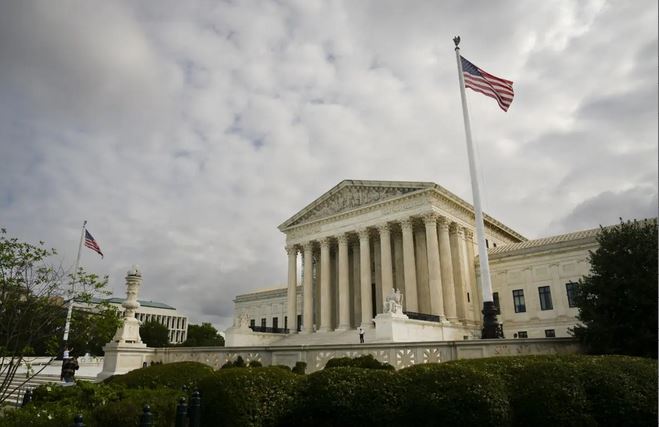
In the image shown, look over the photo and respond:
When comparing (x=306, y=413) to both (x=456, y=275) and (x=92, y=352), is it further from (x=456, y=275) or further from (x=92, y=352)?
(x=92, y=352)

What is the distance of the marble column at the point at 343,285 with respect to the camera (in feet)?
162

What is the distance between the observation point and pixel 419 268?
164 ft

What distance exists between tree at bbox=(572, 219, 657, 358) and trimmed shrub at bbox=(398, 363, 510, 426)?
14063 millimetres

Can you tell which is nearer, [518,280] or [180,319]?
[518,280]

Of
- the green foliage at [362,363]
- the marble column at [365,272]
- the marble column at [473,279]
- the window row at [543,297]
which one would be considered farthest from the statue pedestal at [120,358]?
the marble column at [473,279]

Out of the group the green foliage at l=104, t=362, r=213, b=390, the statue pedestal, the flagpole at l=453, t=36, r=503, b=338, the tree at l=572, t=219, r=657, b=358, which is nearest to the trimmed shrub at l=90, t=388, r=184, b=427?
the green foliage at l=104, t=362, r=213, b=390

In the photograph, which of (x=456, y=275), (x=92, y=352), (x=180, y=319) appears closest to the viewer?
(x=456, y=275)

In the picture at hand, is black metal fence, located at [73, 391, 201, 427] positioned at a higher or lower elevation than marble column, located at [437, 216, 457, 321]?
lower

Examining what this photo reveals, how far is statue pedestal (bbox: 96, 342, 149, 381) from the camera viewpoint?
2292cm

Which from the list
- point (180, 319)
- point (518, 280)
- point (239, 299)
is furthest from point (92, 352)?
point (180, 319)

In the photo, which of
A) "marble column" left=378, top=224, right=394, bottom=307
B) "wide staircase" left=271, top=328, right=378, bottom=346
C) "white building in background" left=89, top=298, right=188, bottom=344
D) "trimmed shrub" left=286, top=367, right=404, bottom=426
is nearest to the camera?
"trimmed shrub" left=286, top=367, right=404, bottom=426

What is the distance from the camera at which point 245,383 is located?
401 inches

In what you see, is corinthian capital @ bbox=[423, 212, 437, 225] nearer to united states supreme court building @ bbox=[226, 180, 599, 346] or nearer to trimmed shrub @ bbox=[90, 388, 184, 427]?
united states supreme court building @ bbox=[226, 180, 599, 346]

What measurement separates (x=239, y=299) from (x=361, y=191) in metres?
46.3
